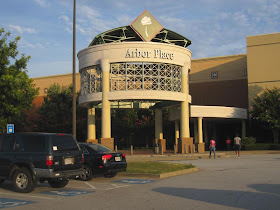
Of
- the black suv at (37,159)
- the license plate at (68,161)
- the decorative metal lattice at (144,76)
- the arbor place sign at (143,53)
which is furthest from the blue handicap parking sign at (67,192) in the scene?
the arbor place sign at (143,53)

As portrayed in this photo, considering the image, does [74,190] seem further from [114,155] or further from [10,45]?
[10,45]

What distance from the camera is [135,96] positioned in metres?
32.5

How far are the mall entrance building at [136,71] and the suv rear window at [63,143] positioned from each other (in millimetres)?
19969

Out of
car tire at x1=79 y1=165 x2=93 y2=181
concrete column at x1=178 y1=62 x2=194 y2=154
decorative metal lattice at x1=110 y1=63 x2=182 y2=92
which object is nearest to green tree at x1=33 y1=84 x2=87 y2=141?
decorative metal lattice at x1=110 y1=63 x2=182 y2=92

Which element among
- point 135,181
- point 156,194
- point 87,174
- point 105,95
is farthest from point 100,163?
point 105,95

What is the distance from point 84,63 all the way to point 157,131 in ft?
36.5

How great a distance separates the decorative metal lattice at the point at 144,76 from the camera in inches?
1308

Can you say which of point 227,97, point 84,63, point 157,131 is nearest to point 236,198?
point 84,63

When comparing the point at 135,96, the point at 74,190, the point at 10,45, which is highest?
the point at 10,45

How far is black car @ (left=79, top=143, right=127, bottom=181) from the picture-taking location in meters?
14.2

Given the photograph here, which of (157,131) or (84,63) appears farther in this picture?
(157,131)

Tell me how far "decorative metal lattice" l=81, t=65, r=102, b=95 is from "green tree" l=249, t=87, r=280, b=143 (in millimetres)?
16504

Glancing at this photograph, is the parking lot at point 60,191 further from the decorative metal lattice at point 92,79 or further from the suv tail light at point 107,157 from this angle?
the decorative metal lattice at point 92,79

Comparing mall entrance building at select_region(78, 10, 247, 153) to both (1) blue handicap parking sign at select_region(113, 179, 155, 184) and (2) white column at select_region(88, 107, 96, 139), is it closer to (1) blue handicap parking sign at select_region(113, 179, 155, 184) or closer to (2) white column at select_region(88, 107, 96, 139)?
(2) white column at select_region(88, 107, 96, 139)
